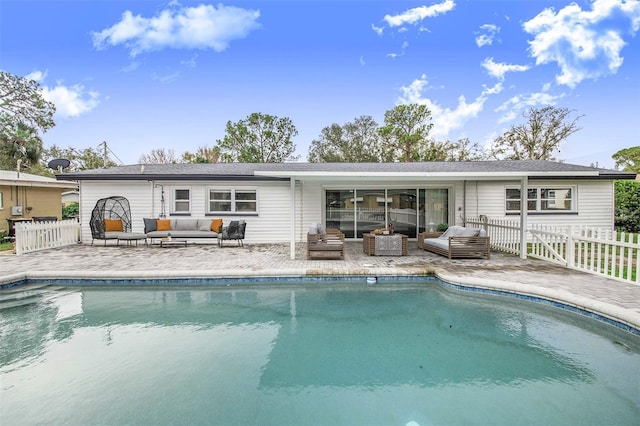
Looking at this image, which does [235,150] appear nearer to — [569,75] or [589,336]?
[569,75]

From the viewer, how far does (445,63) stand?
16.9 m

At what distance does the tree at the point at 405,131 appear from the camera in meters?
27.3

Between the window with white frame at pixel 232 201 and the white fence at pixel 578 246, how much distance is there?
300 inches

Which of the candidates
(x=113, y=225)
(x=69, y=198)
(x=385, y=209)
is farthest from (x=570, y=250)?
(x=69, y=198)

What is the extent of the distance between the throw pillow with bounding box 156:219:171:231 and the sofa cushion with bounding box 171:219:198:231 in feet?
0.42

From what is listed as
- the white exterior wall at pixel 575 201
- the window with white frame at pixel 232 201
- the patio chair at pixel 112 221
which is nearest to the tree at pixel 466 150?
the white exterior wall at pixel 575 201

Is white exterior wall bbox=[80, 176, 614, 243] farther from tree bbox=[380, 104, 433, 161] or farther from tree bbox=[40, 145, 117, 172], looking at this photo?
tree bbox=[40, 145, 117, 172]

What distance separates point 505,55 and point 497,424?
777 inches

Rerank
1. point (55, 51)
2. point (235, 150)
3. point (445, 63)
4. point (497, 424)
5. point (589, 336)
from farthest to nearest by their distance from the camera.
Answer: point (235, 150)
point (445, 63)
point (55, 51)
point (589, 336)
point (497, 424)

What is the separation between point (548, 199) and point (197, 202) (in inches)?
492

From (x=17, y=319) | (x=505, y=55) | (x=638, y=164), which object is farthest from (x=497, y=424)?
(x=638, y=164)

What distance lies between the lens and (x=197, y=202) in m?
11.5

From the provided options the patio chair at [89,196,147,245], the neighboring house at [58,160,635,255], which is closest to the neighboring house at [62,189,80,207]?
the neighboring house at [58,160,635,255]

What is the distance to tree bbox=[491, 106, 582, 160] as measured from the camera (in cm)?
2386
